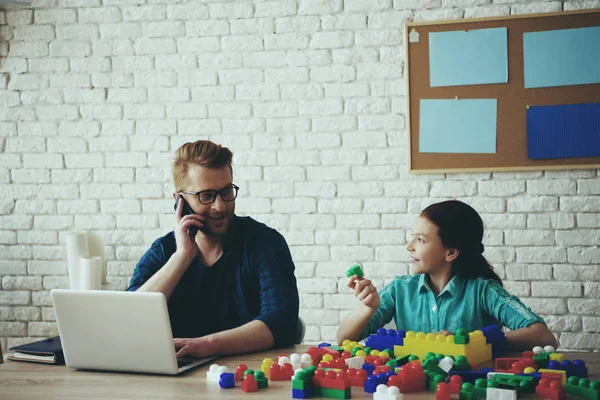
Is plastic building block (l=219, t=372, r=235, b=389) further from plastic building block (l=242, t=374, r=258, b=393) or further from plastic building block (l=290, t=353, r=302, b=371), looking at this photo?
plastic building block (l=290, t=353, r=302, b=371)

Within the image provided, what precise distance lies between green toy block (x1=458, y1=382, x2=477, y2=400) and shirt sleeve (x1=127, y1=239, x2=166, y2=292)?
125cm

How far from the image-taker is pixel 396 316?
8.04 feet

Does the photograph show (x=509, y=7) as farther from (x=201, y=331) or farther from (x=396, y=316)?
(x=201, y=331)

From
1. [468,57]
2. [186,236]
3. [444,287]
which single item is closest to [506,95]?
[468,57]

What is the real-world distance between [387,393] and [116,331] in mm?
707

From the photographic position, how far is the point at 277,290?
7.36ft

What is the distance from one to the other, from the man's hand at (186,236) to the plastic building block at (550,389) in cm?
118

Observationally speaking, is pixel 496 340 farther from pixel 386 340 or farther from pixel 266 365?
pixel 266 365

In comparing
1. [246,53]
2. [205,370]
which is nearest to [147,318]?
[205,370]

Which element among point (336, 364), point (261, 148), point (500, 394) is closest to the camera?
point (500, 394)

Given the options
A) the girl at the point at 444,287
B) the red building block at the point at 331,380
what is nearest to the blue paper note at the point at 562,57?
the girl at the point at 444,287

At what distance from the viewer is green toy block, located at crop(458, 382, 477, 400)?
58.7 inches

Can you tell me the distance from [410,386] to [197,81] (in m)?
2.40

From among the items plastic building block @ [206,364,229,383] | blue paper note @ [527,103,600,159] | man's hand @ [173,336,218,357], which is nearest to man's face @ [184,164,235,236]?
man's hand @ [173,336,218,357]
